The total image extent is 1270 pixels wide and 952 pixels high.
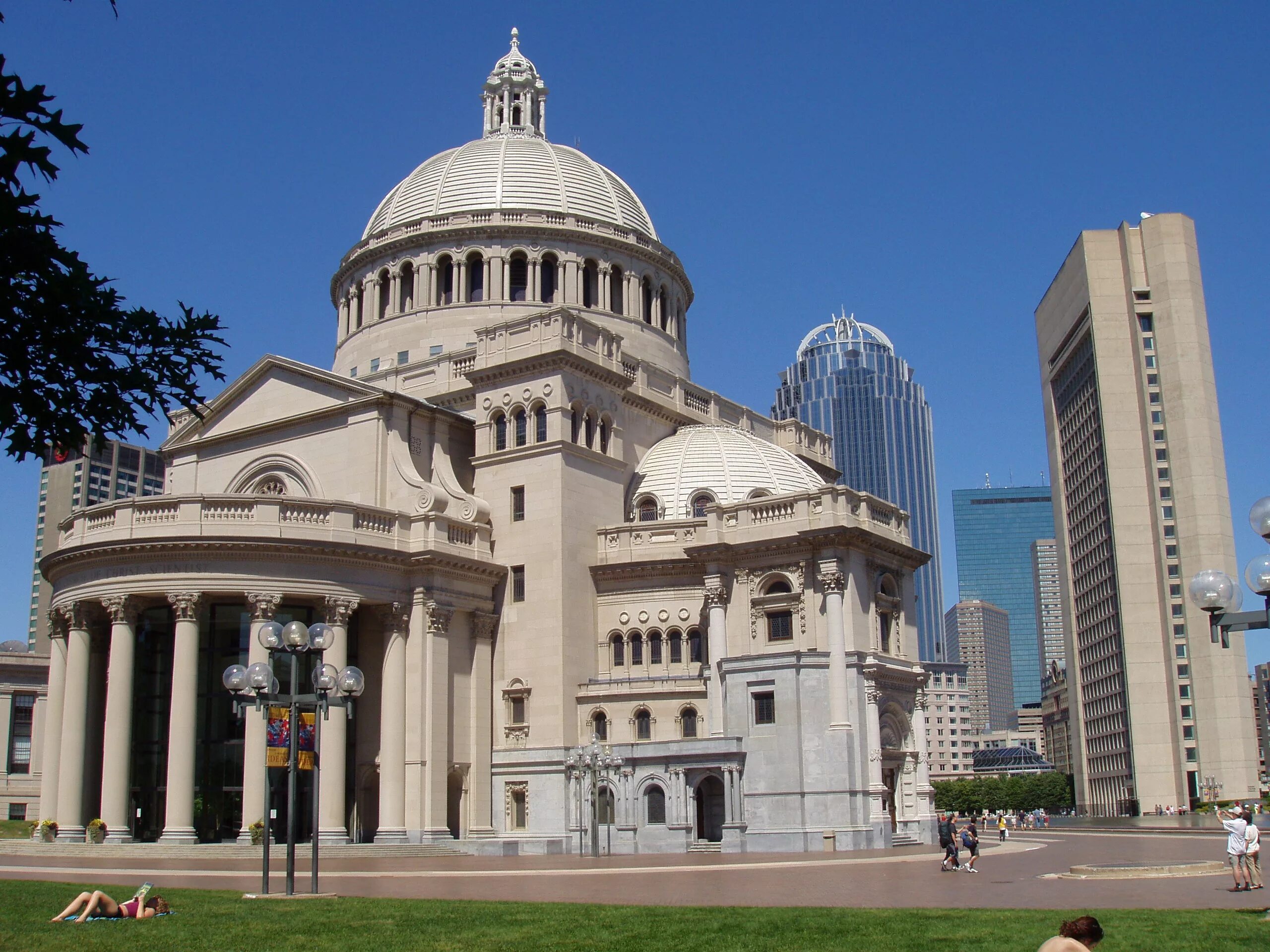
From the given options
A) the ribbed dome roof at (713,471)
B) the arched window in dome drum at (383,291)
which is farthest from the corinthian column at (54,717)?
the arched window in dome drum at (383,291)

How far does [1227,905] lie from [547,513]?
40.8 metres

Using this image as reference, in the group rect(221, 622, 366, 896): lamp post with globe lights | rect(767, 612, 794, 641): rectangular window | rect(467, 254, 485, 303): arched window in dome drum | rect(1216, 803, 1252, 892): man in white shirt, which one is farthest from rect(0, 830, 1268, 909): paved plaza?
rect(467, 254, 485, 303): arched window in dome drum

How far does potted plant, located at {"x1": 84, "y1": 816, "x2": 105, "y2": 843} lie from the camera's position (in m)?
53.7

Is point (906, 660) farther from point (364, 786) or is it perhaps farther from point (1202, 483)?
point (1202, 483)

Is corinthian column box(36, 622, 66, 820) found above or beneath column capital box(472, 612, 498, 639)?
beneath

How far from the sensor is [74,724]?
57156mm

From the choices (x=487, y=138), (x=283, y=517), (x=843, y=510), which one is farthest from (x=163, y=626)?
(x=487, y=138)

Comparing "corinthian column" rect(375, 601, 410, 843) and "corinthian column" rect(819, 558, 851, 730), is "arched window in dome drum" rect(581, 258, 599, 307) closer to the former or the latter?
"corinthian column" rect(819, 558, 851, 730)

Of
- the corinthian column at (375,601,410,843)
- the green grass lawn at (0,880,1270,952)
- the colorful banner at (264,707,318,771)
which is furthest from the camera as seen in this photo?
the corinthian column at (375,601,410,843)

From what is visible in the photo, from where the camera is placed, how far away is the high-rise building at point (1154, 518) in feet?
424

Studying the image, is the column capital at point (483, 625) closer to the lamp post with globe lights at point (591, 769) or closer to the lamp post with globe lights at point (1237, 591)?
the lamp post with globe lights at point (591, 769)

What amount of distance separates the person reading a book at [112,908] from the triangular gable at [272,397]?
39.4m

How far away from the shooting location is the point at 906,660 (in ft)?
207

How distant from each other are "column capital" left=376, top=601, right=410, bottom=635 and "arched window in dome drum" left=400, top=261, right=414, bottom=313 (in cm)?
2701
